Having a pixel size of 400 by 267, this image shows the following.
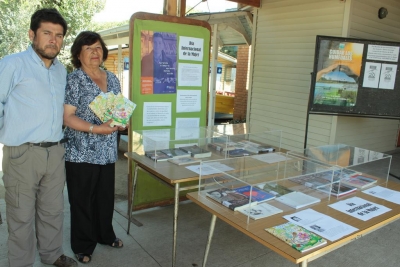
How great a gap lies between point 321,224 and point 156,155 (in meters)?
1.56

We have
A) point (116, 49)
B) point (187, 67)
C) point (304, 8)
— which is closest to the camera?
point (187, 67)

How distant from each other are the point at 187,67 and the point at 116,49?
Result: 1041 centimetres

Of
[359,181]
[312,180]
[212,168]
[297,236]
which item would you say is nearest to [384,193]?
[359,181]

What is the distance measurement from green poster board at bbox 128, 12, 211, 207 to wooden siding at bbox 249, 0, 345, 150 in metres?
2.72

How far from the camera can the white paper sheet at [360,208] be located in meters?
2.08

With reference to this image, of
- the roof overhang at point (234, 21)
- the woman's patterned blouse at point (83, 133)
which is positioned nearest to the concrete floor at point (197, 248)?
the woman's patterned blouse at point (83, 133)

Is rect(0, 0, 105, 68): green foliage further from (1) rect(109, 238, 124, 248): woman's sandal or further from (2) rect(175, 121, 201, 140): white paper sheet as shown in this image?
(1) rect(109, 238, 124, 248): woman's sandal

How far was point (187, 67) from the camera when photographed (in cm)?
382

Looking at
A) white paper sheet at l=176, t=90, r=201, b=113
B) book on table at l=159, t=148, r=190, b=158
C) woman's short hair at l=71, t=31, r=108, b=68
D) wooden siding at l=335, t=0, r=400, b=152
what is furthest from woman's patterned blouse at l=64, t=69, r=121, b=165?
wooden siding at l=335, t=0, r=400, b=152

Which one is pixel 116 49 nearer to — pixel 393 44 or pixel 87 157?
pixel 393 44

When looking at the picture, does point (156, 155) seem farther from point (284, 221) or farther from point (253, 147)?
point (284, 221)

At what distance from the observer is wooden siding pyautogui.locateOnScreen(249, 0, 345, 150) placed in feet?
18.8

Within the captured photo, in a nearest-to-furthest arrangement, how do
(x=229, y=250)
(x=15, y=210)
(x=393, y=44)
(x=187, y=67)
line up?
(x=15, y=210), (x=229, y=250), (x=187, y=67), (x=393, y=44)

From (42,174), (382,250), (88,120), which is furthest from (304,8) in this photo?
(42,174)
